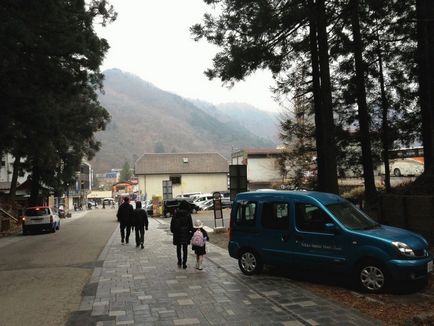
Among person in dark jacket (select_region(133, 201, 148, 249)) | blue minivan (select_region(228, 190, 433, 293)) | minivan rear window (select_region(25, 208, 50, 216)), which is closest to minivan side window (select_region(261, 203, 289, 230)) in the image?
blue minivan (select_region(228, 190, 433, 293))

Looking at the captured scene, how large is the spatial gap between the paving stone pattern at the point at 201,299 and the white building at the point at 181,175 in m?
64.3

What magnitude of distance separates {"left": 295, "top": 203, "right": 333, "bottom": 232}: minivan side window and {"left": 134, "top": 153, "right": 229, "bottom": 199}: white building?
66695mm

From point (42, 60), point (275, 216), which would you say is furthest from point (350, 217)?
point (42, 60)

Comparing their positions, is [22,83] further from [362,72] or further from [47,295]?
[362,72]

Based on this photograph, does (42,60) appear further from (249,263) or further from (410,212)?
(410,212)

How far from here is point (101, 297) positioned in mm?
8844

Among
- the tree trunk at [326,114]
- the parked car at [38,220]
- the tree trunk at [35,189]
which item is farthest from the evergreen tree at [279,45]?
the tree trunk at [35,189]

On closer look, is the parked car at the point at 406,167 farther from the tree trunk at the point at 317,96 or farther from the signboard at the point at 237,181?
the tree trunk at the point at 317,96

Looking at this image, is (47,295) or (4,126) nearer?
(47,295)

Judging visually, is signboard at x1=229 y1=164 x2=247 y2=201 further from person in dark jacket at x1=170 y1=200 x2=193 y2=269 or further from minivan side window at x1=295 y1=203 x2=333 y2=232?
minivan side window at x1=295 y1=203 x2=333 y2=232

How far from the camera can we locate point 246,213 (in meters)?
11.0

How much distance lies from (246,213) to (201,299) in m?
3.09

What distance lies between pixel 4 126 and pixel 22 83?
9.85 feet

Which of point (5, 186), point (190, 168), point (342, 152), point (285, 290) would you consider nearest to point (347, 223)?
point (285, 290)
